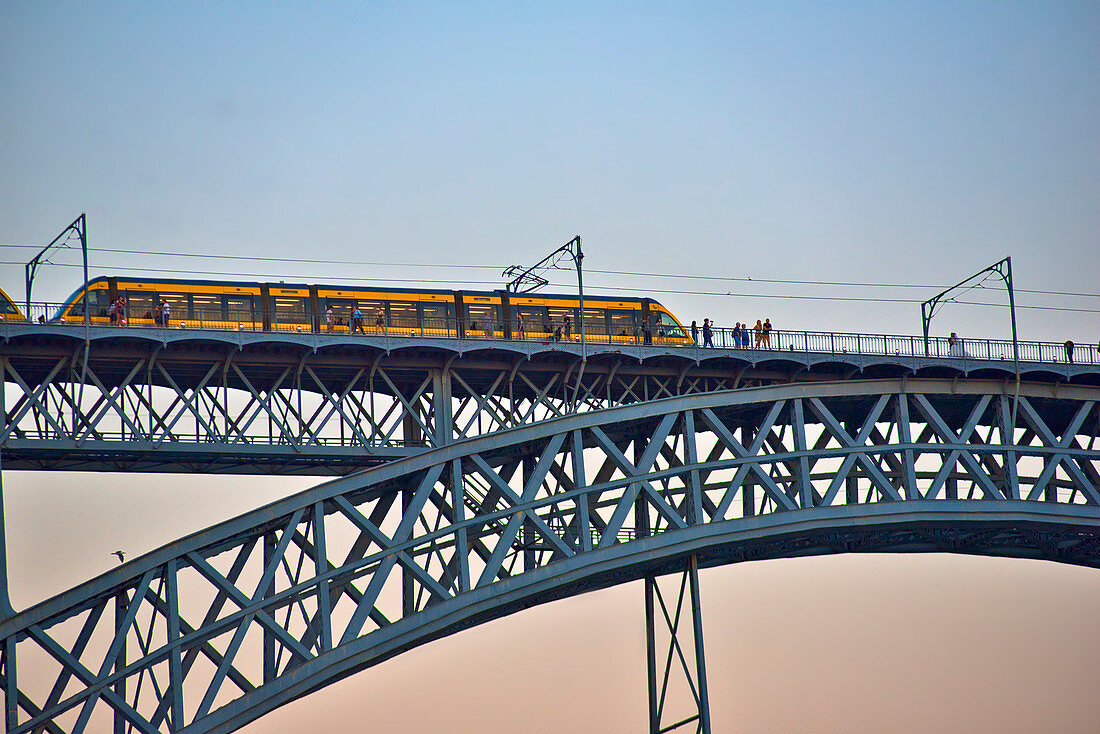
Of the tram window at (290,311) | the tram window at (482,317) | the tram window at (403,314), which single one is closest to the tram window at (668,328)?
the tram window at (482,317)

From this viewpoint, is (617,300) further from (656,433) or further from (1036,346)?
(656,433)

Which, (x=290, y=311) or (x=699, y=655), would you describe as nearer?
(x=699, y=655)

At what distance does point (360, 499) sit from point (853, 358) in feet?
91.3

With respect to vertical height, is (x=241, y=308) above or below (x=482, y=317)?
above

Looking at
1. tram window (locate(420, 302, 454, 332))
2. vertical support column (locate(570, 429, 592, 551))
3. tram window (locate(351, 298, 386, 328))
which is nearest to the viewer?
vertical support column (locate(570, 429, 592, 551))

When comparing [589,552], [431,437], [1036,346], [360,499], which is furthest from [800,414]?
[1036,346]

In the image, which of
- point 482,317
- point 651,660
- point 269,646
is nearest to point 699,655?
point 651,660

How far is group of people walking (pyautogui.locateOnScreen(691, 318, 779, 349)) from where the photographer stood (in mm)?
62438

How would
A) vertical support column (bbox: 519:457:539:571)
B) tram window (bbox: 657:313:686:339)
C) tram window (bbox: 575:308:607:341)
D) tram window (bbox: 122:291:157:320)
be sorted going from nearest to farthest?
vertical support column (bbox: 519:457:539:571), tram window (bbox: 122:291:157:320), tram window (bbox: 575:308:607:341), tram window (bbox: 657:313:686:339)

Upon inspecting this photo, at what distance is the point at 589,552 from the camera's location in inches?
1674

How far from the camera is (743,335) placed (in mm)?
63375

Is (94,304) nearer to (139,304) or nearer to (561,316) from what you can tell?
(139,304)

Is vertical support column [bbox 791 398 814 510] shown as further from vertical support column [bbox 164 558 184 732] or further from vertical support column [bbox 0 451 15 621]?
vertical support column [bbox 0 451 15 621]

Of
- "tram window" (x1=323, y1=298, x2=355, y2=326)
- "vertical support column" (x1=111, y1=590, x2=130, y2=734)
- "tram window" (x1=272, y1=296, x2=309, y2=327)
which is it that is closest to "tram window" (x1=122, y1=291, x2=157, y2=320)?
"tram window" (x1=272, y1=296, x2=309, y2=327)
